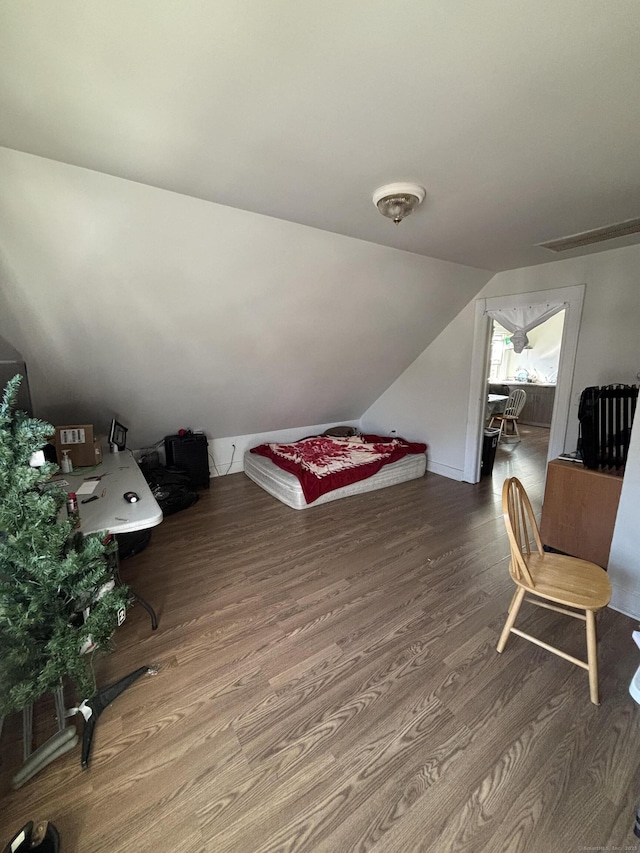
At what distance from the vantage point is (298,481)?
3.53 metres

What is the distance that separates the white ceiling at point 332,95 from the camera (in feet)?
3.07

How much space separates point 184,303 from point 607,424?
10.2 feet

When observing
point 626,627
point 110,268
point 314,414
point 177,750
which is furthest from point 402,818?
point 314,414

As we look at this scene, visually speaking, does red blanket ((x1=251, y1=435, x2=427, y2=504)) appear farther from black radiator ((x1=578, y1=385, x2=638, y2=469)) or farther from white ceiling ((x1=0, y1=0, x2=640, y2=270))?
white ceiling ((x1=0, y1=0, x2=640, y2=270))

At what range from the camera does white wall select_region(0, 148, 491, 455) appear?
1.86 m

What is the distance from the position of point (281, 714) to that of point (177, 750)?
425 mm

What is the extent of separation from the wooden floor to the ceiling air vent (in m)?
2.49

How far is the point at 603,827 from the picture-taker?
1.14 m

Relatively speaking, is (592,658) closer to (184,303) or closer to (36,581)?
(36,581)

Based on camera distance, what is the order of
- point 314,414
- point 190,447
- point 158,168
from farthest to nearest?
point 314,414
point 190,447
point 158,168

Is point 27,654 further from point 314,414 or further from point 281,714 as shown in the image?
point 314,414

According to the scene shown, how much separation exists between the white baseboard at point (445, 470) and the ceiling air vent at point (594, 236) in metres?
2.49

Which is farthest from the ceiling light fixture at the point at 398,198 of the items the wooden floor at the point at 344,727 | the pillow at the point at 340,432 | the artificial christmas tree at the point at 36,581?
the pillow at the point at 340,432

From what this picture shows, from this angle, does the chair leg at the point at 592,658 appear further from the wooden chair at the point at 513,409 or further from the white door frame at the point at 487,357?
the wooden chair at the point at 513,409
